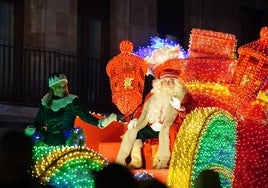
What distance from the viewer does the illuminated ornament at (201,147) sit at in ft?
25.8

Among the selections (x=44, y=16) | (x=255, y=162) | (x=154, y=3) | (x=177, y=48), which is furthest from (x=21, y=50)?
(x=255, y=162)

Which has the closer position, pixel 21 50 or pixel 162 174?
pixel 162 174

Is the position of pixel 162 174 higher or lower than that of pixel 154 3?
lower

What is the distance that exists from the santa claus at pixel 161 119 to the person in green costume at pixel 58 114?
640mm

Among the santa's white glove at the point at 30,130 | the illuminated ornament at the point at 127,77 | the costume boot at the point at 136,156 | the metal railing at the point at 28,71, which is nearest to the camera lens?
the santa's white glove at the point at 30,130

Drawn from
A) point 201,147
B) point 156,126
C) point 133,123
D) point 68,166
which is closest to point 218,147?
point 201,147

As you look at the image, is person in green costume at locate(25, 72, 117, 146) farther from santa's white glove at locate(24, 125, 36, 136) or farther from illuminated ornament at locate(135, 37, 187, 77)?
illuminated ornament at locate(135, 37, 187, 77)

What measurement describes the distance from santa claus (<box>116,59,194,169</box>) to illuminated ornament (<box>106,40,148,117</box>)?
48cm

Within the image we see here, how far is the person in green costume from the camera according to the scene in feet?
27.3

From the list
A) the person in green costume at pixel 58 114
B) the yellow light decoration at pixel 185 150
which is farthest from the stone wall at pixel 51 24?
the yellow light decoration at pixel 185 150

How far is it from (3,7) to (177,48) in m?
8.30

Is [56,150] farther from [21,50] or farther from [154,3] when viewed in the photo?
[154,3]

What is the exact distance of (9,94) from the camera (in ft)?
55.4

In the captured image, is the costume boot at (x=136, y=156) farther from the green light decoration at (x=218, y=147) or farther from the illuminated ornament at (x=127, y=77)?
the green light decoration at (x=218, y=147)
